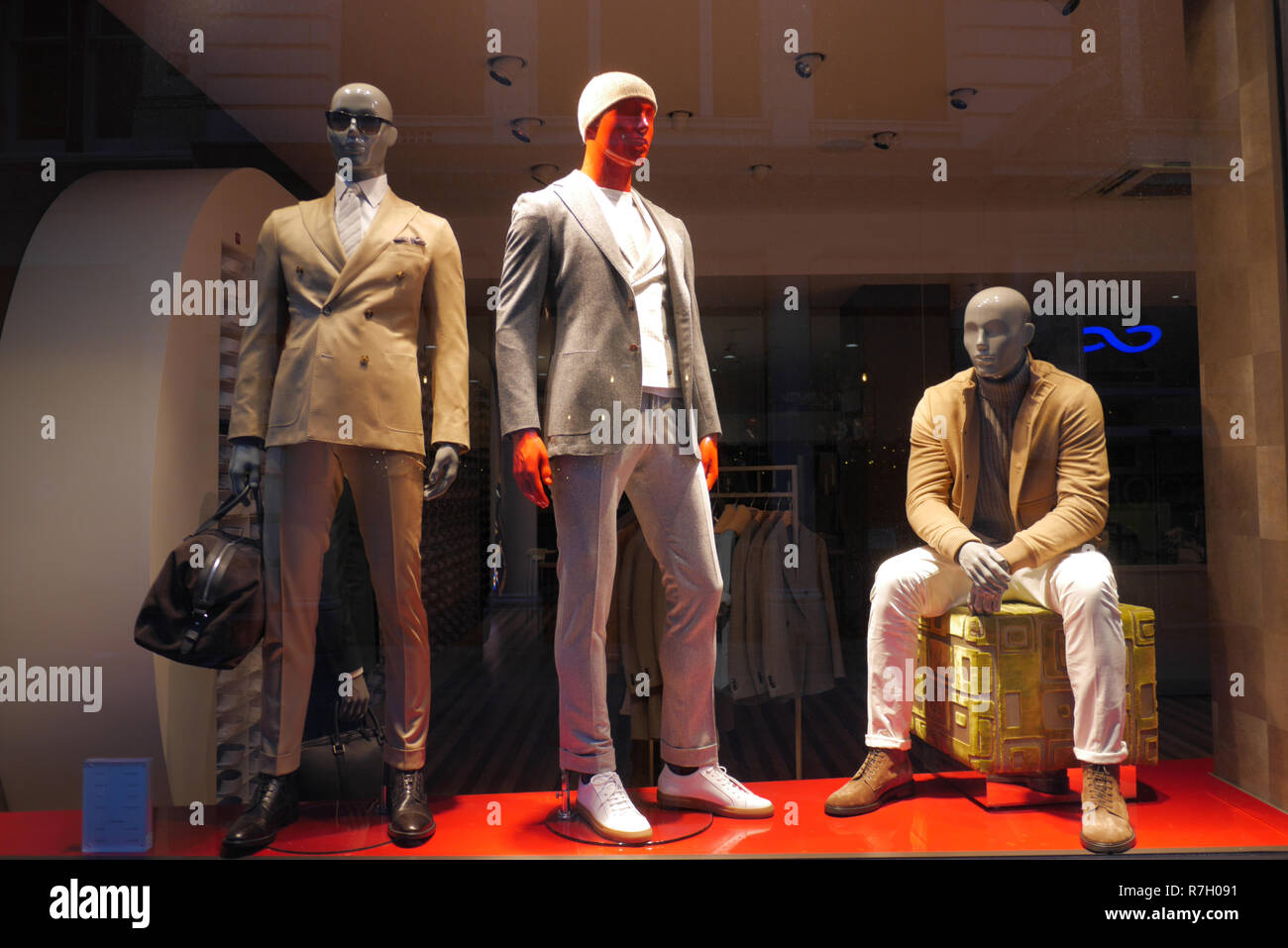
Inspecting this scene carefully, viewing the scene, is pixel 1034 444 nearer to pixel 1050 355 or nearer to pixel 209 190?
pixel 1050 355

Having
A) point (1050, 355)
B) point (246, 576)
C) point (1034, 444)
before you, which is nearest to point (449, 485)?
point (246, 576)

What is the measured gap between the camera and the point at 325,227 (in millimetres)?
2162

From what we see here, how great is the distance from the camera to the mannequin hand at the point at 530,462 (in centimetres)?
205

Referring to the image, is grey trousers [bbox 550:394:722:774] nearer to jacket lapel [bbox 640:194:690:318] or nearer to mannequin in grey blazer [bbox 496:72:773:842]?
mannequin in grey blazer [bbox 496:72:773:842]

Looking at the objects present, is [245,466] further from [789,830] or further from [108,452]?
[789,830]

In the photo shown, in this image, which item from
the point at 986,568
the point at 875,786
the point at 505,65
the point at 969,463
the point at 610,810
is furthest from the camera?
the point at 505,65

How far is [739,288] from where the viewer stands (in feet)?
8.52

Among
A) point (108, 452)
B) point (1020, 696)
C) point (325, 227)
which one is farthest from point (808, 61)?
point (108, 452)

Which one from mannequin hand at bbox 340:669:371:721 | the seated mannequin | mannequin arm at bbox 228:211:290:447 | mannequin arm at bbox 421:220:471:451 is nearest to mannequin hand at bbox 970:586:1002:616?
the seated mannequin

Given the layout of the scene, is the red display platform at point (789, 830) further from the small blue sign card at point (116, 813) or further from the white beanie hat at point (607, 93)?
the white beanie hat at point (607, 93)

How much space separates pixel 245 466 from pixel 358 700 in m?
0.70

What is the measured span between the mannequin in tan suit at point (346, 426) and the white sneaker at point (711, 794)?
24.6 inches

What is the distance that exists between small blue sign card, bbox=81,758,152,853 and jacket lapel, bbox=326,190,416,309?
132cm

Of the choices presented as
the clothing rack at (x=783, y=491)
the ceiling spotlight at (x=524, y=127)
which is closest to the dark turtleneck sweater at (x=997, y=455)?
the clothing rack at (x=783, y=491)
